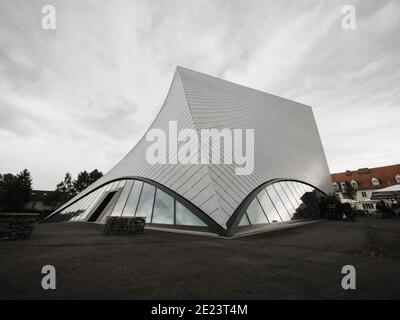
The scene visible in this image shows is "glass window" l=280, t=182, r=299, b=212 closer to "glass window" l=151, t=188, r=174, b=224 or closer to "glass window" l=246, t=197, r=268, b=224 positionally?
"glass window" l=246, t=197, r=268, b=224

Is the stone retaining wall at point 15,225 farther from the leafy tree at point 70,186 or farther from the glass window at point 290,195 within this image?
the leafy tree at point 70,186

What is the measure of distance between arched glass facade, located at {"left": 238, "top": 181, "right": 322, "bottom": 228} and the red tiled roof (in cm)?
3484

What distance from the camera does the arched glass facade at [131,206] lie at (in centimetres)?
1237

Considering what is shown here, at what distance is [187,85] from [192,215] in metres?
12.4

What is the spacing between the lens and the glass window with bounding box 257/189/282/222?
1392 cm

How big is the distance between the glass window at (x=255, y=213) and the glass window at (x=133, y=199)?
8.34m

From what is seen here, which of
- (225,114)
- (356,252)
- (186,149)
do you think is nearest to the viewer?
(356,252)

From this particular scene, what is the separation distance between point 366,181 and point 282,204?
45.2 meters

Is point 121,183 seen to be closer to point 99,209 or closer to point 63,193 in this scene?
point 99,209
